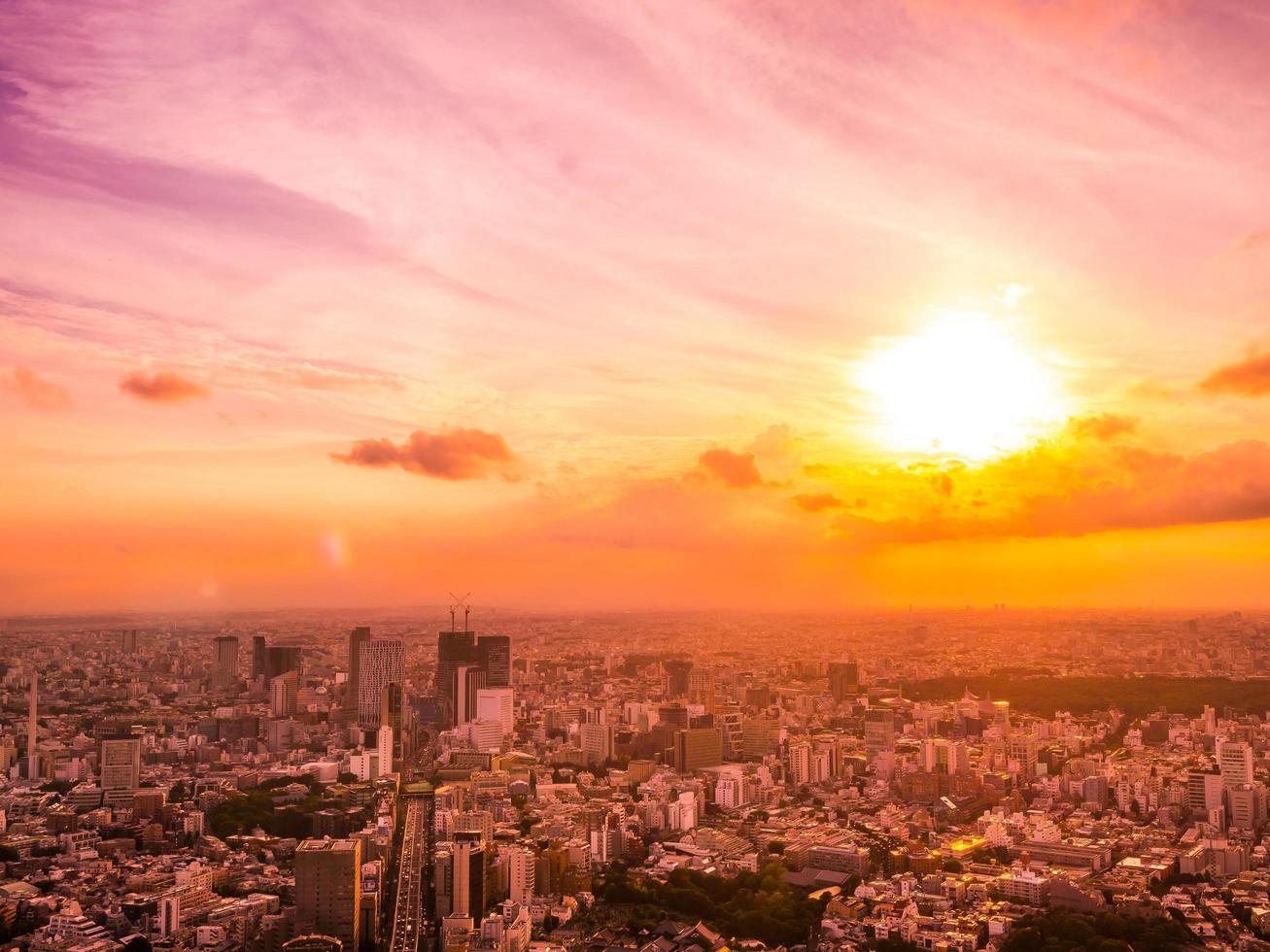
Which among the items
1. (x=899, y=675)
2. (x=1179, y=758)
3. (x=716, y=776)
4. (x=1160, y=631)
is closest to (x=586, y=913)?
(x=716, y=776)

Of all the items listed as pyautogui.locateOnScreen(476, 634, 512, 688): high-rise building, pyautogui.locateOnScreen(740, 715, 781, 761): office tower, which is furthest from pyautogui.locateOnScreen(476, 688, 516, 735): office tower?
pyautogui.locateOnScreen(740, 715, 781, 761): office tower

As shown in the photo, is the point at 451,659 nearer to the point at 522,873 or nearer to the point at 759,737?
the point at 759,737

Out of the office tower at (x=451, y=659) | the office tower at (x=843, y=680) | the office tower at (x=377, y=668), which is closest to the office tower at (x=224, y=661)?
the office tower at (x=377, y=668)

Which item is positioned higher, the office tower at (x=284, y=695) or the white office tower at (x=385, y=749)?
the office tower at (x=284, y=695)

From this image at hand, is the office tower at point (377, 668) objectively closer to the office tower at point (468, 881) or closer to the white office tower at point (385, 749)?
the white office tower at point (385, 749)

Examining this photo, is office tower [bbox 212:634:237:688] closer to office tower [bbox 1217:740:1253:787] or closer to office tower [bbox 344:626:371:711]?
office tower [bbox 344:626:371:711]

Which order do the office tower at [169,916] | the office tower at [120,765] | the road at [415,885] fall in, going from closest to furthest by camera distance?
the road at [415,885] → the office tower at [169,916] → the office tower at [120,765]

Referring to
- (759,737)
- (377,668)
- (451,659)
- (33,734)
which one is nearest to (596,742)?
(759,737)
